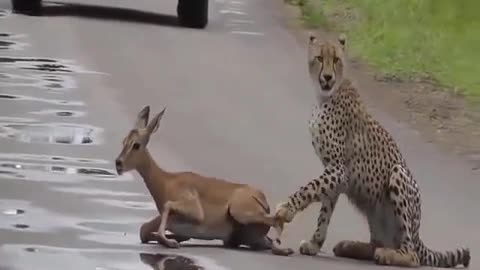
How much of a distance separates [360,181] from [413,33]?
576 inches

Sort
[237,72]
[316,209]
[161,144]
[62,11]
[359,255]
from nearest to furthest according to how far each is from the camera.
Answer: [359,255]
[316,209]
[161,144]
[237,72]
[62,11]

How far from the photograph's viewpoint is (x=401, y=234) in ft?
31.5

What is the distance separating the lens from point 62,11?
23.3 metres

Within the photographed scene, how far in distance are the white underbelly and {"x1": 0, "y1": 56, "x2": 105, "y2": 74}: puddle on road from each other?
8265 mm

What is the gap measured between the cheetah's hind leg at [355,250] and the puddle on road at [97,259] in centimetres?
106

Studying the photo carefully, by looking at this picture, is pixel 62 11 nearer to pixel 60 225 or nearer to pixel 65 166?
pixel 65 166

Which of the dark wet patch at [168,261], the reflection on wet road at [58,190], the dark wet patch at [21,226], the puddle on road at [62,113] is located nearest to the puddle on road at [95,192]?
A: the reflection on wet road at [58,190]

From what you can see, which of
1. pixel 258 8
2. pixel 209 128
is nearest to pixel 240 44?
pixel 258 8

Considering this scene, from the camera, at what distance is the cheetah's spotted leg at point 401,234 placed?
9.55 metres

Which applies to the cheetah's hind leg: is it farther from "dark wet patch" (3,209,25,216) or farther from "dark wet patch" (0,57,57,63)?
"dark wet patch" (0,57,57,63)

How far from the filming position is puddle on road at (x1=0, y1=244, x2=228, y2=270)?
858 cm

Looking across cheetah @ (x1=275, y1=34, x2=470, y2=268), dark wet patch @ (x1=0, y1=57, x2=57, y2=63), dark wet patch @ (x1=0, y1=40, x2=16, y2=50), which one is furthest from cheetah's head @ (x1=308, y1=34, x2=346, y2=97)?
dark wet patch @ (x1=0, y1=40, x2=16, y2=50)

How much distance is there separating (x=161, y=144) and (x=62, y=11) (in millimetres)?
10136

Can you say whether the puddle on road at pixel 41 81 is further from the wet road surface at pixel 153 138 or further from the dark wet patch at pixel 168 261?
the dark wet patch at pixel 168 261
